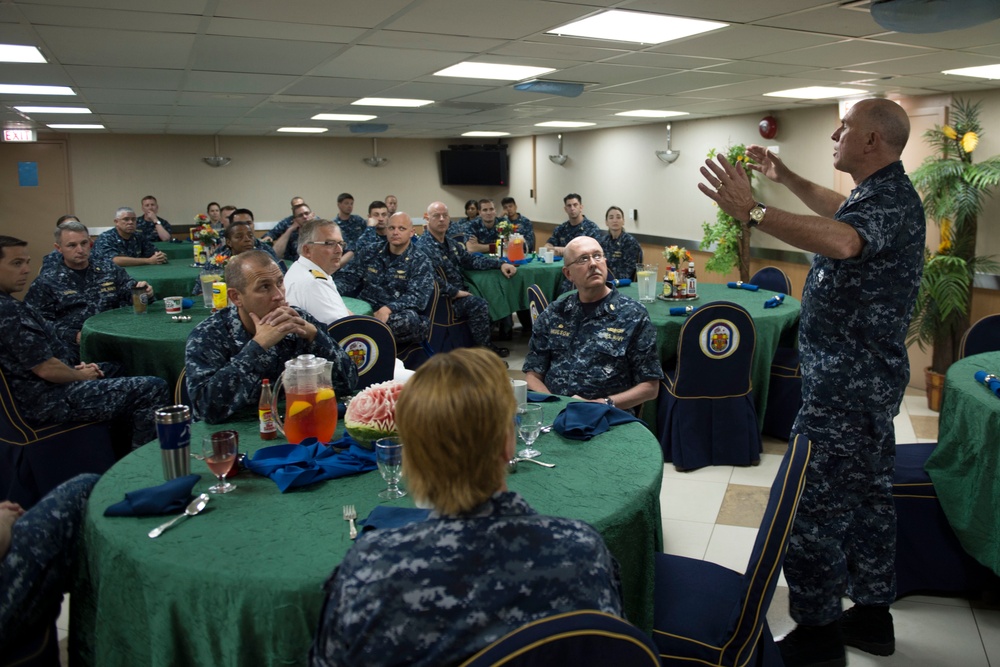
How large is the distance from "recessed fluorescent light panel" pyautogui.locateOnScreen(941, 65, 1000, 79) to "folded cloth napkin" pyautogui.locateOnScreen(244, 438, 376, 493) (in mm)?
5111

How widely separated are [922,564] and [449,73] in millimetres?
4326

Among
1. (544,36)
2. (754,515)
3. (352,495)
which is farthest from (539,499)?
(544,36)

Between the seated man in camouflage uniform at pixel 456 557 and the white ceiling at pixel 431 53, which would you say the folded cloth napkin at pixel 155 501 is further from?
the white ceiling at pixel 431 53

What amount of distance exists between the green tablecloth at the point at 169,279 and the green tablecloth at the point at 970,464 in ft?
18.1

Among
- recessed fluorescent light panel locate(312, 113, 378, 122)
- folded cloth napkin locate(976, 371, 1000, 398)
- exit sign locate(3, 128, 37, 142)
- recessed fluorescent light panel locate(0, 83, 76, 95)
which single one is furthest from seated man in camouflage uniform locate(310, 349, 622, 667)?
exit sign locate(3, 128, 37, 142)

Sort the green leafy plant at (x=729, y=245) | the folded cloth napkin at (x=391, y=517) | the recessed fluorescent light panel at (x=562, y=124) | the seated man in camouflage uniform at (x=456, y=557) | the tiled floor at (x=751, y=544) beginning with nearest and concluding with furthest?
the seated man in camouflage uniform at (x=456, y=557) < the folded cloth napkin at (x=391, y=517) < the tiled floor at (x=751, y=544) < the green leafy plant at (x=729, y=245) < the recessed fluorescent light panel at (x=562, y=124)

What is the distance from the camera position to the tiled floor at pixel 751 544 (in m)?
2.66

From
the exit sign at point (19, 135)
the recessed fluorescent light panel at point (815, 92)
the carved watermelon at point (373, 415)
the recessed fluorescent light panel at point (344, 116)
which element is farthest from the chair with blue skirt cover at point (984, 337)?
the exit sign at point (19, 135)

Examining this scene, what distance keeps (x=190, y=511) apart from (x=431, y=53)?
3.60 m

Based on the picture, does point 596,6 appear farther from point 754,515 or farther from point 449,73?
point 754,515

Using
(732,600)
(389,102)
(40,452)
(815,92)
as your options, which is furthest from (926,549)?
(389,102)

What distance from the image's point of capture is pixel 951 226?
20.3 feet

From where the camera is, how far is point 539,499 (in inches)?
73.3

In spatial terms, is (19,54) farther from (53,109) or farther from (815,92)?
(815,92)
